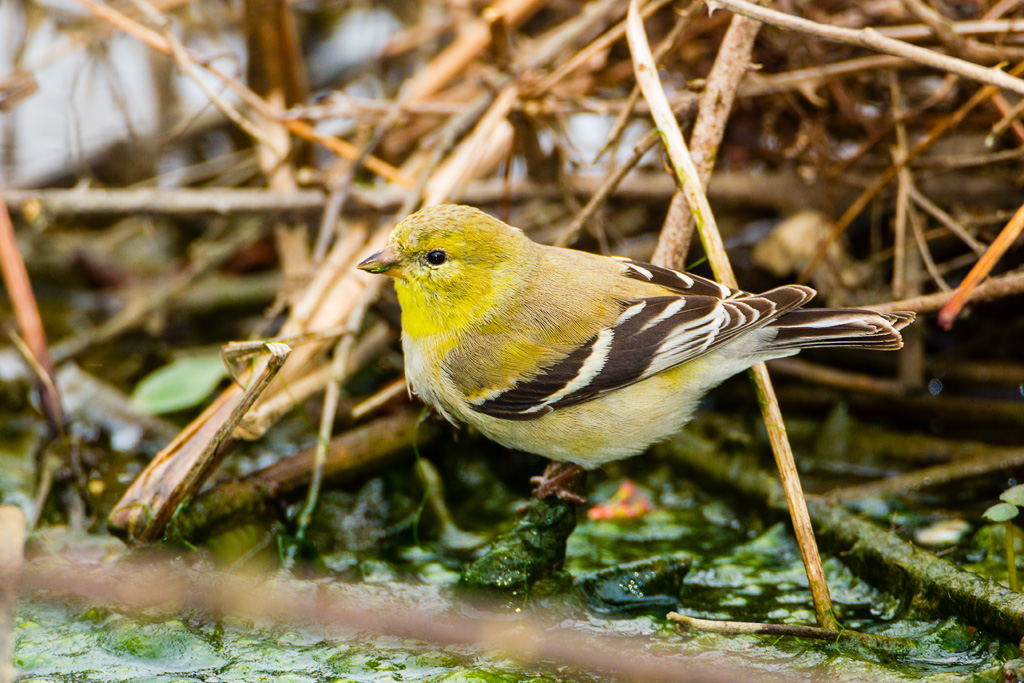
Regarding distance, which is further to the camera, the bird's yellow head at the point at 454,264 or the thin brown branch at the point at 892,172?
the thin brown branch at the point at 892,172

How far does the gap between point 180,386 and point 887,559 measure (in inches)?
110

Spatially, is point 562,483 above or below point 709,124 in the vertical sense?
below

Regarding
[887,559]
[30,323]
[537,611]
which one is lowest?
[537,611]

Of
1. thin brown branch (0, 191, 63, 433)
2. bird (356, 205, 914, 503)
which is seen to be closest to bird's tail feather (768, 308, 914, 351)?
bird (356, 205, 914, 503)

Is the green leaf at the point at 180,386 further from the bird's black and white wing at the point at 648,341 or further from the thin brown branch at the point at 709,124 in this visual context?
the thin brown branch at the point at 709,124

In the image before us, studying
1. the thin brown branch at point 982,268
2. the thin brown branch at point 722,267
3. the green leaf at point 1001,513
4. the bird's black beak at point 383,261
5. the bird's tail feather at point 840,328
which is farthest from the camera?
the bird's black beak at point 383,261

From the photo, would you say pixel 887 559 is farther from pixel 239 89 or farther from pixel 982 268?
pixel 239 89

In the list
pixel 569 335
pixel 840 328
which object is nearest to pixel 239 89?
pixel 569 335

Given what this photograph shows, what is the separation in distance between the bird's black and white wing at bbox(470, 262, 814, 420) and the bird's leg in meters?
0.26

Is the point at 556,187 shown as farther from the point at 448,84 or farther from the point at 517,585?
the point at 517,585

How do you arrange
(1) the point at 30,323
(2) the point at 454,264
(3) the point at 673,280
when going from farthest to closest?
(1) the point at 30,323, (2) the point at 454,264, (3) the point at 673,280

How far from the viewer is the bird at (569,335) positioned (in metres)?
2.76

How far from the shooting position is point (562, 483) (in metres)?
2.97

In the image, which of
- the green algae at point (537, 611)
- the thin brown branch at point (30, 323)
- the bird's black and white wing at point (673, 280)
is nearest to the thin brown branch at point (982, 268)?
the bird's black and white wing at point (673, 280)
